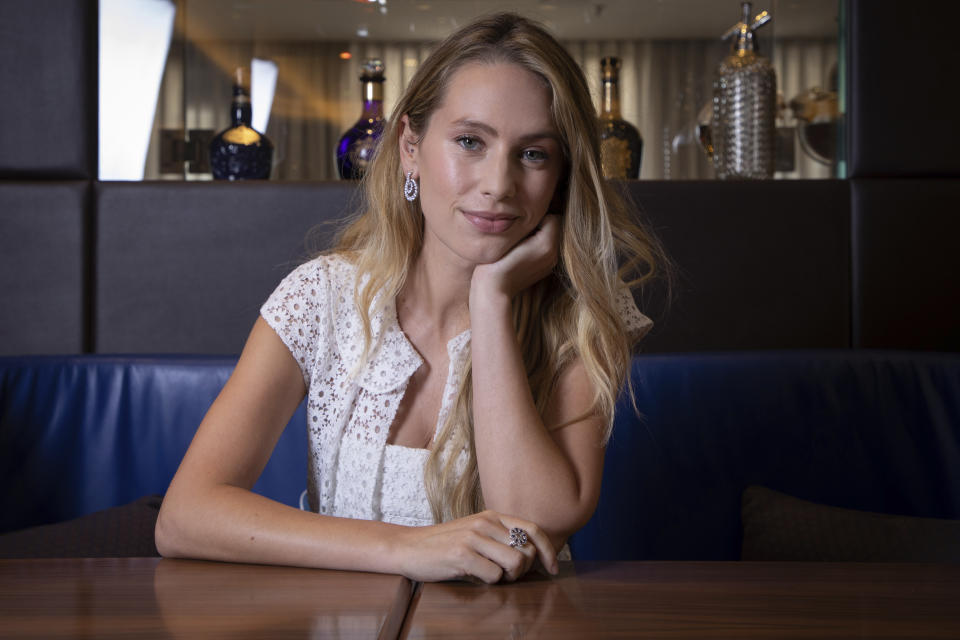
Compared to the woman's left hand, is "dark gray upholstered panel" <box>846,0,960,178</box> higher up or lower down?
higher up

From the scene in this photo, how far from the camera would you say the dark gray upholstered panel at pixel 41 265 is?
1.87m

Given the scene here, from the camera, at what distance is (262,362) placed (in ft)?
4.25

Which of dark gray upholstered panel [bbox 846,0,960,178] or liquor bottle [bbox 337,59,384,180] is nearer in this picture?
dark gray upholstered panel [bbox 846,0,960,178]

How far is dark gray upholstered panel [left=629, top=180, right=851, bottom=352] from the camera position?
194 cm

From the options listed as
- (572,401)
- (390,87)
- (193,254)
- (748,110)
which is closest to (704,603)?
(572,401)

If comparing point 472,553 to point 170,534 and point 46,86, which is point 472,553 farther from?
point 46,86

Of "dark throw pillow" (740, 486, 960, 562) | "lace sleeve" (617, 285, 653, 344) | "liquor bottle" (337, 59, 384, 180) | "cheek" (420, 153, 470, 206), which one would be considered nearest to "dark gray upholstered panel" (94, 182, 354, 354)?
"liquor bottle" (337, 59, 384, 180)

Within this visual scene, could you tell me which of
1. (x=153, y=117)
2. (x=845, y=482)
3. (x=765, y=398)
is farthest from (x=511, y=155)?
(x=153, y=117)

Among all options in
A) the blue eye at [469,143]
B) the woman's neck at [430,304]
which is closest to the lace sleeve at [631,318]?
the woman's neck at [430,304]

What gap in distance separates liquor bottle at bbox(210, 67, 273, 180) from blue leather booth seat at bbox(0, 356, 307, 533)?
0.60 meters

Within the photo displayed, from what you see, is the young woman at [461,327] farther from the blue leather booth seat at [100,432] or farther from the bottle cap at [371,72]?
the bottle cap at [371,72]

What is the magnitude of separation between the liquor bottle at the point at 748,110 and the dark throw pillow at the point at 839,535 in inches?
33.6

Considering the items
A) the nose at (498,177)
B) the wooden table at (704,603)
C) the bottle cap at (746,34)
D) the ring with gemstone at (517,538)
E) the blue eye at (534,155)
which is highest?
the bottle cap at (746,34)

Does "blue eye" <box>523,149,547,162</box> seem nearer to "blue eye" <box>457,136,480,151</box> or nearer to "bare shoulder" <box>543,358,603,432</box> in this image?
"blue eye" <box>457,136,480,151</box>
